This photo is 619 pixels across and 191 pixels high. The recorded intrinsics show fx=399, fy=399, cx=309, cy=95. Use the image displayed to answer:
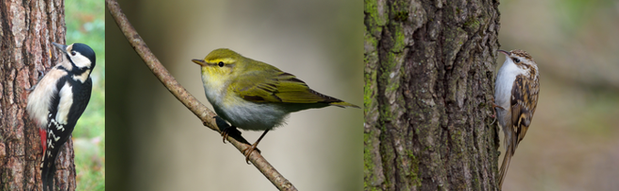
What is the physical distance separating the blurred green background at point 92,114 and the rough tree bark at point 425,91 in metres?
1.34

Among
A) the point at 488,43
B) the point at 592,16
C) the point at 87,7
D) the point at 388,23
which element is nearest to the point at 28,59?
the point at 87,7

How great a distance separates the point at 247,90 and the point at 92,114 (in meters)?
0.91

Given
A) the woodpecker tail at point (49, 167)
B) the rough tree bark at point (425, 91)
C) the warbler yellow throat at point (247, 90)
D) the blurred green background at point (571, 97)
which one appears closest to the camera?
the rough tree bark at point (425, 91)

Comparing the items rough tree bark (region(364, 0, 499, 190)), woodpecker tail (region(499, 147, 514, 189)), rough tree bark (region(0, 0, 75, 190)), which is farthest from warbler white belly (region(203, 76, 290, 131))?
woodpecker tail (region(499, 147, 514, 189))

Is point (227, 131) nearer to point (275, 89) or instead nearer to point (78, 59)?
point (275, 89)

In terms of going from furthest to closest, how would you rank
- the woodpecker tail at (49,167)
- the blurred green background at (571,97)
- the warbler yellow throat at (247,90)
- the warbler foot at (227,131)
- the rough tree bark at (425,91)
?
the blurred green background at (571,97) → the woodpecker tail at (49,167) → the warbler foot at (227,131) → the warbler yellow throat at (247,90) → the rough tree bark at (425,91)

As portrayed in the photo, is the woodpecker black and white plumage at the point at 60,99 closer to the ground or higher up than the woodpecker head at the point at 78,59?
closer to the ground

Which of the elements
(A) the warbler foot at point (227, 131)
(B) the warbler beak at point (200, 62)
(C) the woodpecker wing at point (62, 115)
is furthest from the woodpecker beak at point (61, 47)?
(A) the warbler foot at point (227, 131)

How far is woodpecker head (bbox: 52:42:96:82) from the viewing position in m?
1.86

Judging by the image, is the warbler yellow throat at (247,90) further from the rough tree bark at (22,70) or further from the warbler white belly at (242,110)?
the rough tree bark at (22,70)

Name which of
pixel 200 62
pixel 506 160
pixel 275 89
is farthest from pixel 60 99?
pixel 506 160

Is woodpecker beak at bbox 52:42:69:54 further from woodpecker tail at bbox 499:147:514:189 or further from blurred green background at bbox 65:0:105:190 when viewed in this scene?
woodpecker tail at bbox 499:147:514:189

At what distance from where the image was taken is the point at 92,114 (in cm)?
196

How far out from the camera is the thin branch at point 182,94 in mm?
1476
